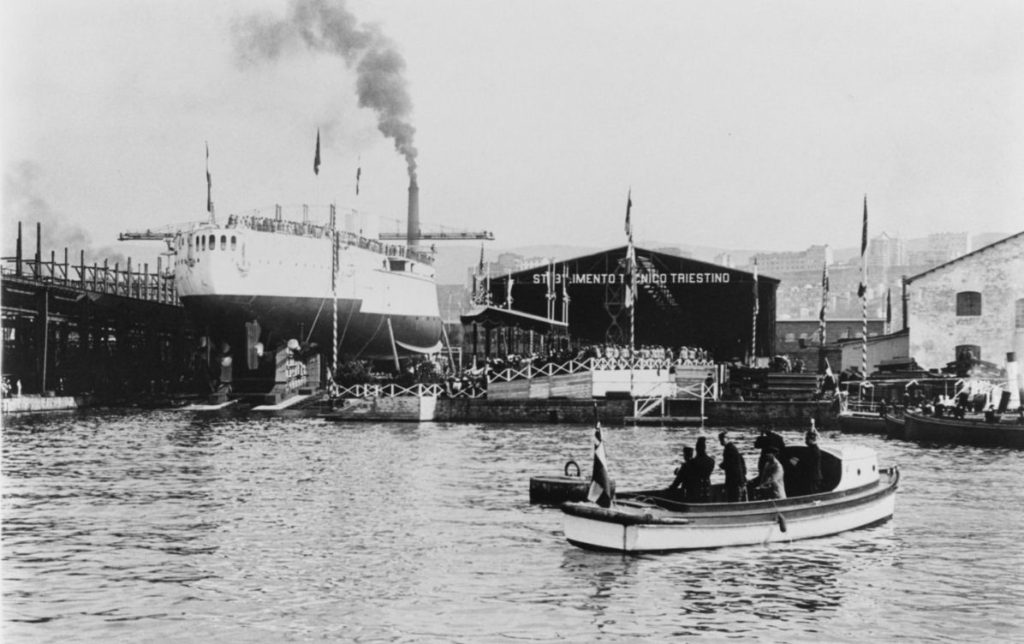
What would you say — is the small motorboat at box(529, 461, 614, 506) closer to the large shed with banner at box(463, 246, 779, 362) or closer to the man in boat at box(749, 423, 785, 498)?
the man in boat at box(749, 423, 785, 498)

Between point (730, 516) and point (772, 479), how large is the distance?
1868 millimetres

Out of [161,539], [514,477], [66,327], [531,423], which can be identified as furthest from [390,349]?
[161,539]

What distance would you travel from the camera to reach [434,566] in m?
23.0

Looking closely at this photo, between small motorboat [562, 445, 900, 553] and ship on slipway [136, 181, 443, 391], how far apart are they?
53.2m

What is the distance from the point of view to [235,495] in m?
33.4

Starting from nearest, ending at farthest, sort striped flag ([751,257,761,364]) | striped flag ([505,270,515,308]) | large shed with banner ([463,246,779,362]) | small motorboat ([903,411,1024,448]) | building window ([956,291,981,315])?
small motorboat ([903,411,1024,448])
building window ([956,291,981,315])
striped flag ([751,257,761,364])
striped flag ([505,270,515,308])
large shed with banner ([463,246,779,362])

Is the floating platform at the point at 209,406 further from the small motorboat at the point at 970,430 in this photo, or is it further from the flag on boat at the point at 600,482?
the flag on boat at the point at 600,482

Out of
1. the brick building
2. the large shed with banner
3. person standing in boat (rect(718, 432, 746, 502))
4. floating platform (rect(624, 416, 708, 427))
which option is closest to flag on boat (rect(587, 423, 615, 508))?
person standing in boat (rect(718, 432, 746, 502))

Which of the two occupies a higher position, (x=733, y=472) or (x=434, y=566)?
(x=733, y=472)

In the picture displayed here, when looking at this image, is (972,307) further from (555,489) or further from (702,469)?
(702,469)

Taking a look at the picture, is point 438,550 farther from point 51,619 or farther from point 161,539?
point 51,619

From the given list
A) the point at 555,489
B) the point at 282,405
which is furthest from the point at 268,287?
the point at 555,489

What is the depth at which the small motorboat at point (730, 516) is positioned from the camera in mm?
22698

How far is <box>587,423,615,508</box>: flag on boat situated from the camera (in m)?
23.0
